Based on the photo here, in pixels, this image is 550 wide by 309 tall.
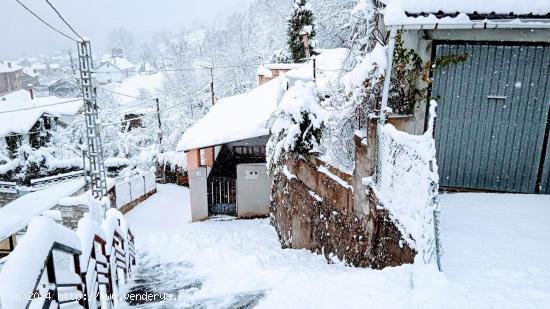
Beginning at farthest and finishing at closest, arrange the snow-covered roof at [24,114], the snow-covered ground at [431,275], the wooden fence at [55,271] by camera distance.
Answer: the snow-covered roof at [24,114]
the snow-covered ground at [431,275]
the wooden fence at [55,271]

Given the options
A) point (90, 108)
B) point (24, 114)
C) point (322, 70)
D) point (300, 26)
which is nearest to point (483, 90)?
point (90, 108)

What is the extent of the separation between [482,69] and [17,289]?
729 centimetres

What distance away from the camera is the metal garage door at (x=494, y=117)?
6809 millimetres

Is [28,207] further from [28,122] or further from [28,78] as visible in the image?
[28,78]

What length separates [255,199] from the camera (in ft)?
55.2

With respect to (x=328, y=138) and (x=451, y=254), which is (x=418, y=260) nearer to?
(x=451, y=254)

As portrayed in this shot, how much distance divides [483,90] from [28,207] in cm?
1648

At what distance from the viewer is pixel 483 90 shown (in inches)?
276

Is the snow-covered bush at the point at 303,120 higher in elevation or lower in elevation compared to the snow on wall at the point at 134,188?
higher

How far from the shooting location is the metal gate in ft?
56.0

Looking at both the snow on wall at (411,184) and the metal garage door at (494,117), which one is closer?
the snow on wall at (411,184)

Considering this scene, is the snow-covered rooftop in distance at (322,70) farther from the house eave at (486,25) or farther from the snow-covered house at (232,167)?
the house eave at (486,25)

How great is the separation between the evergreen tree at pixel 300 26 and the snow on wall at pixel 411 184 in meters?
25.4

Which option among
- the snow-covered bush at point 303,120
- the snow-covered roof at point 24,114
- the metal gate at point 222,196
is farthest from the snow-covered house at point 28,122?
the snow-covered bush at point 303,120
